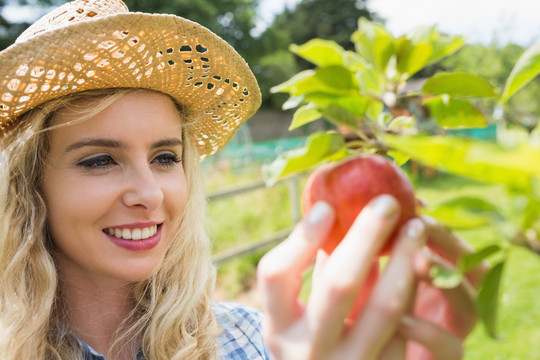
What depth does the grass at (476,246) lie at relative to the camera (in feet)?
10.9

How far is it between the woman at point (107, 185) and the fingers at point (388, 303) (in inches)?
34.1

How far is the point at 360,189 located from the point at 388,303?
19 centimetres

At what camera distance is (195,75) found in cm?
155

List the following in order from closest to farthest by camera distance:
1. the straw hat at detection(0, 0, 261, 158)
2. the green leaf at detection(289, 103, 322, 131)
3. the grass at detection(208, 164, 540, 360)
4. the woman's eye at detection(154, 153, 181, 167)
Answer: the green leaf at detection(289, 103, 322, 131)
the straw hat at detection(0, 0, 261, 158)
the woman's eye at detection(154, 153, 181, 167)
the grass at detection(208, 164, 540, 360)

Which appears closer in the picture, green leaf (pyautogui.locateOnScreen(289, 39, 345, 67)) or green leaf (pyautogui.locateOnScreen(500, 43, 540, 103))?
green leaf (pyautogui.locateOnScreen(500, 43, 540, 103))

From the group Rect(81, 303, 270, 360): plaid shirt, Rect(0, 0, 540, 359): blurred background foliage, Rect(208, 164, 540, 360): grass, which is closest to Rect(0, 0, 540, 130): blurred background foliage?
Rect(0, 0, 540, 359): blurred background foliage

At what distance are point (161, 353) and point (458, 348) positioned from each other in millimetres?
1058

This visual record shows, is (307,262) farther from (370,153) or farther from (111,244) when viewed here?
(111,244)

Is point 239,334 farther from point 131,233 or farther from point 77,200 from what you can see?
point 77,200

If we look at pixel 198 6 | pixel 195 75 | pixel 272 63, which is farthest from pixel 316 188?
pixel 272 63

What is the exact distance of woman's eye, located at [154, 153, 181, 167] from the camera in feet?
4.86

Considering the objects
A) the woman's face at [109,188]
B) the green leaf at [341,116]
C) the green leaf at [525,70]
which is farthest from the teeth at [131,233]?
the green leaf at [525,70]

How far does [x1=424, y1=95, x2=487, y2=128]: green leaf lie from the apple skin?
0.15 meters

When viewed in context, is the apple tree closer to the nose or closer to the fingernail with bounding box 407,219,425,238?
the fingernail with bounding box 407,219,425,238
